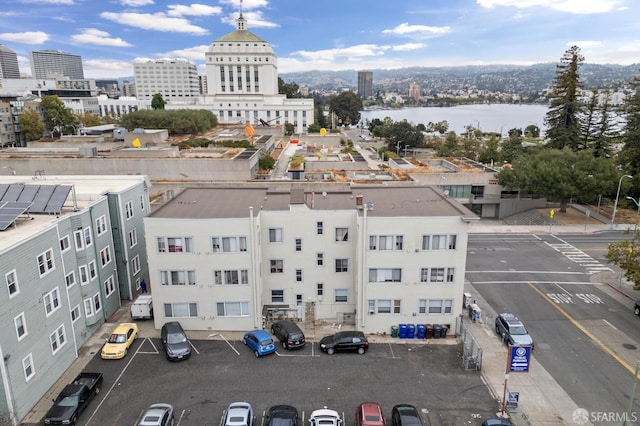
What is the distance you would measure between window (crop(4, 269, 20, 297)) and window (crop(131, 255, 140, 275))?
13437mm

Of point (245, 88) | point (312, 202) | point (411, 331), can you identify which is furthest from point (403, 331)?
point (245, 88)

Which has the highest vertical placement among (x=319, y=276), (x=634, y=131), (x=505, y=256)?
(x=634, y=131)

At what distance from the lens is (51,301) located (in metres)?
24.2

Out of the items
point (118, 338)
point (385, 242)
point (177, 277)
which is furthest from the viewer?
point (177, 277)

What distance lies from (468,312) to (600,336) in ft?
28.5

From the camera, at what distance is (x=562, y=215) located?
60.3m

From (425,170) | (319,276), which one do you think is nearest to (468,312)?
Answer: (319,276)

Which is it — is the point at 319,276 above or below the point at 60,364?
above

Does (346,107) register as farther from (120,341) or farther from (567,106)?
(120,341)

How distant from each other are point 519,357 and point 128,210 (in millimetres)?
28850

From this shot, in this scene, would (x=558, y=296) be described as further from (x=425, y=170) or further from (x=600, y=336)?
(x=425, y=170)

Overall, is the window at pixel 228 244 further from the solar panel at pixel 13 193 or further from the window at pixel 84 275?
the solar panel at pixel 13 193

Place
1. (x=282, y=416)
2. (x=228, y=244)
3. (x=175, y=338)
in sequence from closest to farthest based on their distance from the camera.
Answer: (x=282, y=416) < (x=175, y=338) < (x=228, y=244)

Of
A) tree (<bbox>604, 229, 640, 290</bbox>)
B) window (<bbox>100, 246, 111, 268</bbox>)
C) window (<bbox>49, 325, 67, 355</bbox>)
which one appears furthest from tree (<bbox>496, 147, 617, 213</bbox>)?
window (<bbox>49, 325, 67, 355</bbox>)
